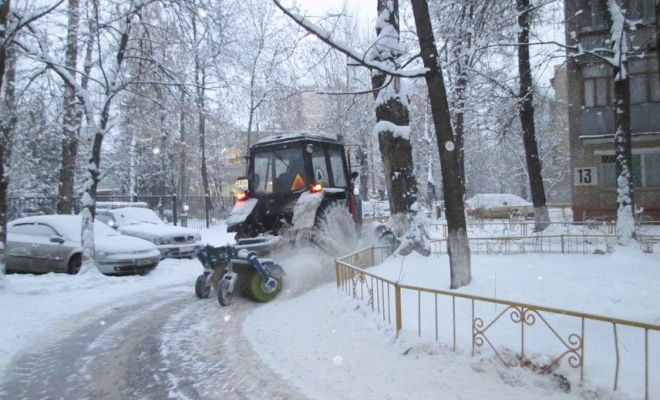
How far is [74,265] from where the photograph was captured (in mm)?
11312

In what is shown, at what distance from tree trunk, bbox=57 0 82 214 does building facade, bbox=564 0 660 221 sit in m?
17.2

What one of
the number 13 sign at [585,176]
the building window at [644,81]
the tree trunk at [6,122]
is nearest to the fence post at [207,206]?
the tree trunk at [6,122]

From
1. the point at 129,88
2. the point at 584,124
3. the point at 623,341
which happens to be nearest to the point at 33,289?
the point at 129,88

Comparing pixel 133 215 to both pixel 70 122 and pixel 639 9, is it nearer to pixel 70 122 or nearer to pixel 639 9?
pixel 70 122

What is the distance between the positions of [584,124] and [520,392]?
18927mm

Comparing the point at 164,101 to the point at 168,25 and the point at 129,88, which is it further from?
the point at 168,25

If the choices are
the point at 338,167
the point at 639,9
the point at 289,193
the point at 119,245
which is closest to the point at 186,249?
the point at 119,245

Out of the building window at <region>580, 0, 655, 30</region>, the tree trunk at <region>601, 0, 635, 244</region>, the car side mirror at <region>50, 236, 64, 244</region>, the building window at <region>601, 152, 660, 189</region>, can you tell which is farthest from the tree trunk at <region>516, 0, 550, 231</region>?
the car side mirror at <region>50, 236, 64, 244</region>

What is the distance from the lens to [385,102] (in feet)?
31.7

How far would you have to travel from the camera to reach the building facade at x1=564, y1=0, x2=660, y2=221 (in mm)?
19006

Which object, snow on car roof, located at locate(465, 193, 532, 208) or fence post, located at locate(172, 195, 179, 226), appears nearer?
fence post, located at locate(172, 195, 179, 226)

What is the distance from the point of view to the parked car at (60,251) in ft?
36.9

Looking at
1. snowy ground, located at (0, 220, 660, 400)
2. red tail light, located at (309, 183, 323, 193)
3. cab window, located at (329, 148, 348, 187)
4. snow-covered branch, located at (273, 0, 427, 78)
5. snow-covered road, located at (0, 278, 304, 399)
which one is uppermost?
snow-covered branch, located at (273, 0, 427, 78)

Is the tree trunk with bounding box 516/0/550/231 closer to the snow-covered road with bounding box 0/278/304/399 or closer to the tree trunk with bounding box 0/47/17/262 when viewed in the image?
the snow-covered road with bounding box 0/278/304/399
